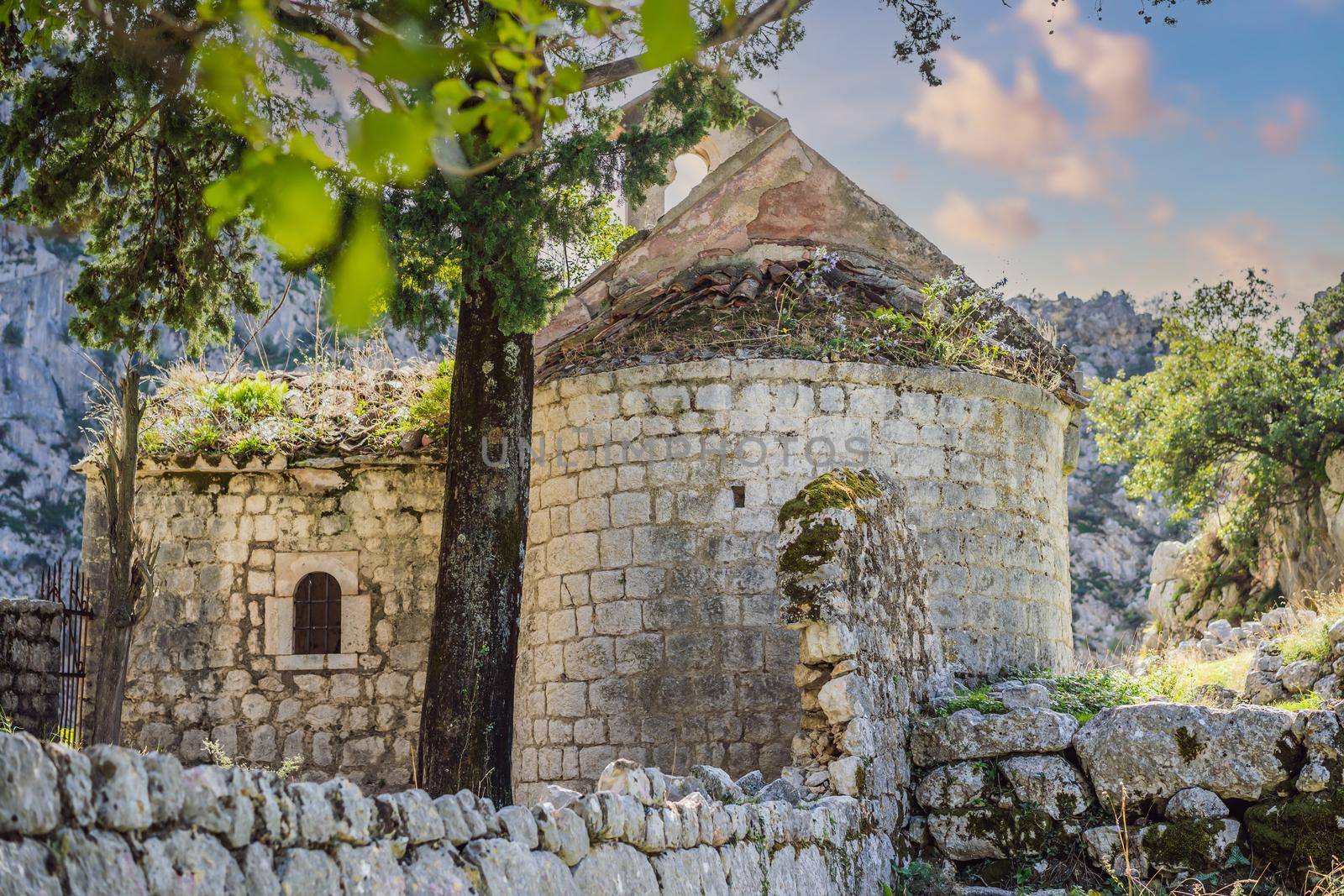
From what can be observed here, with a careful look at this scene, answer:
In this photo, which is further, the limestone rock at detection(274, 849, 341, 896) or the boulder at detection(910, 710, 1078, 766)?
the boulder at detection(910, 710, 1078, 766)

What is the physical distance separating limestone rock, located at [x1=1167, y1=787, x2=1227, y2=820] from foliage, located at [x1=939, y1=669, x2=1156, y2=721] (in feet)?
3.56

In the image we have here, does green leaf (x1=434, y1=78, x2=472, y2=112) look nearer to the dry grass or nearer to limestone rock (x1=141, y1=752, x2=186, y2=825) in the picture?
limestone rock (x1=141, y1=752, x2=186, y2=825)

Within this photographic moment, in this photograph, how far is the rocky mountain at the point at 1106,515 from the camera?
138 ft

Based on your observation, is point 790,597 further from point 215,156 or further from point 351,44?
point 215,156

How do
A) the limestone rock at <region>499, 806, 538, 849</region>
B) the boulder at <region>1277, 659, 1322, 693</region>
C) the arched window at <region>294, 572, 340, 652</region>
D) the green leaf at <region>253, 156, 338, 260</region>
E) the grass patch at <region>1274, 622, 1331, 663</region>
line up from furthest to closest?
the grass patch at <region>1274, 622, 1331, 663</region> < the boulder at <region>1277, 659, 1322, 693</region> < the arched window at <region>294, 572, 340, 652</region> < the limestone rock at <region>499, 806, 538, 849</region> < the green leaf at <region>253, 156, 338, 260</region>

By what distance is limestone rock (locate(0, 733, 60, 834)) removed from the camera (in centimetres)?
216

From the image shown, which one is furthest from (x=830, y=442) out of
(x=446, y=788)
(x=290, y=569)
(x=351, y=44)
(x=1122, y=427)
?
(x=1122, y=427)

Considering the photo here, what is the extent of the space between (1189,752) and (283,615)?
23.9 feet

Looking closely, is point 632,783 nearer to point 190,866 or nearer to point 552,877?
point 552,877

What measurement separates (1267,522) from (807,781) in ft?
59.8

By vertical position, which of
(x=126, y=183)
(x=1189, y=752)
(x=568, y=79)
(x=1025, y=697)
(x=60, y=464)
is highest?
(x=60, y=464)

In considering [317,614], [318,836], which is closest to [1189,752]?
[318,836]

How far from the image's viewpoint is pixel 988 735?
6.96m

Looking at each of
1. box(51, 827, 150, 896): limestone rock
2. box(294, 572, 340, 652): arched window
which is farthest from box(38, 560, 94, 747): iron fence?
box(51, 827, 150, 896): limestone rock
